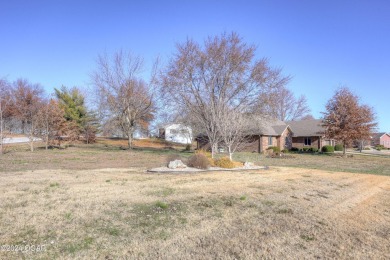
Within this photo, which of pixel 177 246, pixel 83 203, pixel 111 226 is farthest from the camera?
pixel 83 203

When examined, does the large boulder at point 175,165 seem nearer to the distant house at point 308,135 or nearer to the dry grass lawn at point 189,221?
the dry grass lawn at point 189,221

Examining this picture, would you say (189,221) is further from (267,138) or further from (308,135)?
(308,135)

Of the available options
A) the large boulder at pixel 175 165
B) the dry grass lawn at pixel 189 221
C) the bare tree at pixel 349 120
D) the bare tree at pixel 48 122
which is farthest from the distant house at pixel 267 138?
the dry grass lawn at pixel 189 221

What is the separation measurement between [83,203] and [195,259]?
3.43 m

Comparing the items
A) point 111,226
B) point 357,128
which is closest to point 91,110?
point 357,128

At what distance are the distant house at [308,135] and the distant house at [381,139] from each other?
33.1m

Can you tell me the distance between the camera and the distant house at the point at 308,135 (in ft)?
126

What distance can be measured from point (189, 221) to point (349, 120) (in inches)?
1085

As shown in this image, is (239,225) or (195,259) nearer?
(195,259)

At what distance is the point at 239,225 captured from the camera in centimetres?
505

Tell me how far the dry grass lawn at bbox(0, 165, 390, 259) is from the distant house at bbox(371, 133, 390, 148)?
225 feet

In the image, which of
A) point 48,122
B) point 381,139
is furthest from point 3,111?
point 381,139

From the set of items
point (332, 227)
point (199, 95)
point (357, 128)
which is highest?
point (199, 95)

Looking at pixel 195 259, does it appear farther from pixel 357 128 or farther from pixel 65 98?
pixel 65 98
